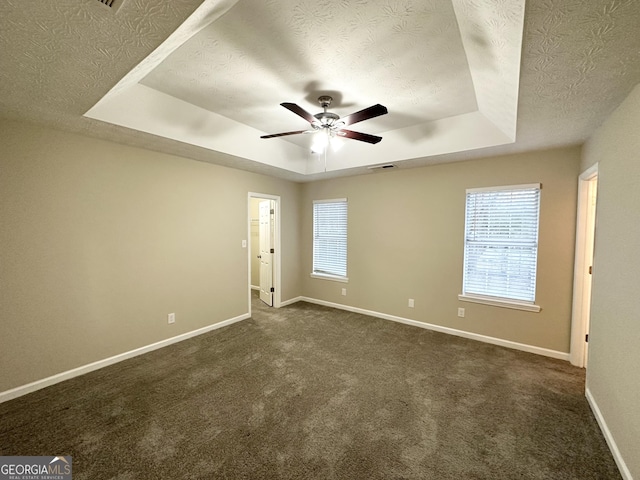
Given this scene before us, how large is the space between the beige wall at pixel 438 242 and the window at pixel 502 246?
9 cm

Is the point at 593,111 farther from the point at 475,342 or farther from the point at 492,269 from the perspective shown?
the point at 475,342

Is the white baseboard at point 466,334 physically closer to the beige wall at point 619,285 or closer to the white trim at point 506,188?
the beige wall at point 619,285

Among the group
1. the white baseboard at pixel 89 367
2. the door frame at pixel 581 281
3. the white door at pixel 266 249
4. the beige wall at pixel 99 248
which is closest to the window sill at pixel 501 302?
the door frame at pixel 581 281

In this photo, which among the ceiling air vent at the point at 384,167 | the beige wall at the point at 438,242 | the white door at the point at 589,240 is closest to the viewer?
the white door at the point at 589,240

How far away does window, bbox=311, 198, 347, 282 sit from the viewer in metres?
4.94

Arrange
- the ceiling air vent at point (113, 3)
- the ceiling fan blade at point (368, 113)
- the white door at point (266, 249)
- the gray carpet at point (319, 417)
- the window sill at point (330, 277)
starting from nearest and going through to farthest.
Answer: the ceiling air vent at point (113, 3)
the gray carpet at point (319, 417)
the ceiling fan blade at point (368, 113)
the window sill at point (330, 277)
the white door at point (266, 249)

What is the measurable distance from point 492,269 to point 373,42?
307 centimetres

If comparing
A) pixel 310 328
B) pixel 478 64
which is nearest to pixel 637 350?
pixel 478 64

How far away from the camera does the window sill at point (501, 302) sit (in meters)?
3.26

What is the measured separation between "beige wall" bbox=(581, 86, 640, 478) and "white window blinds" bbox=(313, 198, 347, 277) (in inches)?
128

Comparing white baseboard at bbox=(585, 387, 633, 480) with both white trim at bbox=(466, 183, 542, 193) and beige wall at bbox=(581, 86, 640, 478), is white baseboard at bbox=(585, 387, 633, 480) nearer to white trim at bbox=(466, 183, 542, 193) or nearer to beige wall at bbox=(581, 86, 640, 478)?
beige wall at bbox=(581, 86, 640, 478)

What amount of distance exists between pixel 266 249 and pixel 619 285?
4570 millimetres

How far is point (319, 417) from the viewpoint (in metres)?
2.14

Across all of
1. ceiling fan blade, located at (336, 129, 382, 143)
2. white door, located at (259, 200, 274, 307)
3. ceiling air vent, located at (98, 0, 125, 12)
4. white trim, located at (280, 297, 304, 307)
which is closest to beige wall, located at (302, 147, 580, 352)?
white trim, located at (280, 297, 304, 307)
